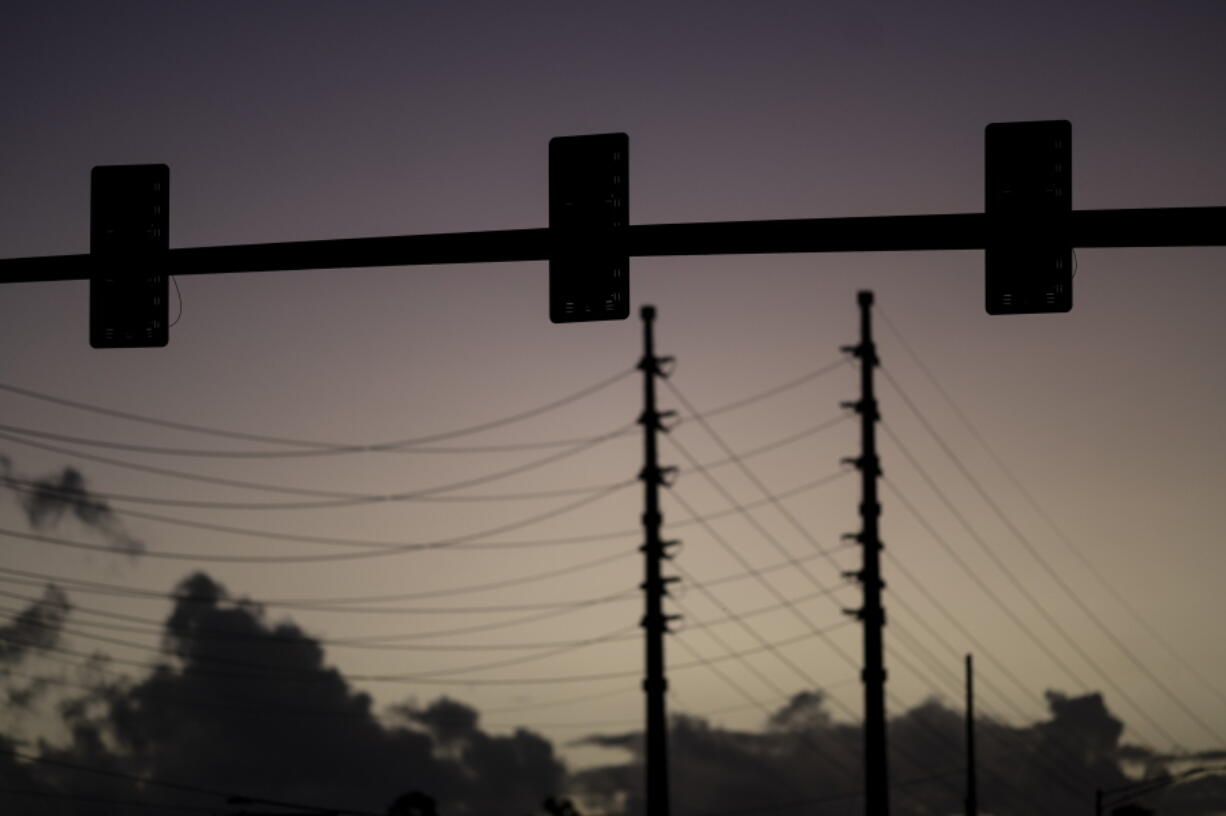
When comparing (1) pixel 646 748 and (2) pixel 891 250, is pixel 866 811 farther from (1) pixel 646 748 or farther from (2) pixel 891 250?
(2) pixel 891 250

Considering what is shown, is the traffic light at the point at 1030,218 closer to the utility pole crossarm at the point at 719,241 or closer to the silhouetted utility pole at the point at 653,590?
the utility pole crossarm at the point at 719,241

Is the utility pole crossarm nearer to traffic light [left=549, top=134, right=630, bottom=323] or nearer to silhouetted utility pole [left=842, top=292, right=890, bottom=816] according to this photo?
traffic light [left=549, top=134, right=630, bottom=323]

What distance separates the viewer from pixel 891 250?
534 inches

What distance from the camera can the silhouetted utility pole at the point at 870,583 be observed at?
116ft

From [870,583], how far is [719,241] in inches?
972

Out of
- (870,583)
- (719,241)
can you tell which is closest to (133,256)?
(719,241)

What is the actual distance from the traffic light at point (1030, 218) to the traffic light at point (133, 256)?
6509 millimetres

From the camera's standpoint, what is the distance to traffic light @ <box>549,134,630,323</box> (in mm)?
13805

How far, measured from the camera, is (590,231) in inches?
546

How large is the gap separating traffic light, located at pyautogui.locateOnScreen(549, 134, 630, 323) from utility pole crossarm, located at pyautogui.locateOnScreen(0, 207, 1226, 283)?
169 mm

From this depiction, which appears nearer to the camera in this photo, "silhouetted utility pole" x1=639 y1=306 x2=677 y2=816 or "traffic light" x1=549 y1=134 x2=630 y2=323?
"traffic light" x1=549 y1=134 x2=630 y2=323

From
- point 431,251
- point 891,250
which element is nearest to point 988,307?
A: point 891,250

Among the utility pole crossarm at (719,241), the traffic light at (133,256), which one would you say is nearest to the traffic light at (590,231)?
the utility pole crossarm at (719,241)

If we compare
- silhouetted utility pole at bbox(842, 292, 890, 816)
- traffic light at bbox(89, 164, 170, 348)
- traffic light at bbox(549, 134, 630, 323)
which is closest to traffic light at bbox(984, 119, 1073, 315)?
traffic light at bbox(549, 134, 630, 323)
